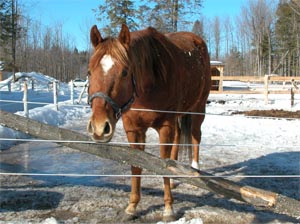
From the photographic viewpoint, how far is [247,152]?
659cm

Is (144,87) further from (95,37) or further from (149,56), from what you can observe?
(95,37)

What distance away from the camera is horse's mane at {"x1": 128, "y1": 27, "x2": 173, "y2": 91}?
287cm

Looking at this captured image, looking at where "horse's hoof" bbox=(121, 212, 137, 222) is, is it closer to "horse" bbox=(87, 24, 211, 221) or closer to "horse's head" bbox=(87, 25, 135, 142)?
"horse" bbox=(87, 24, 211, 221)

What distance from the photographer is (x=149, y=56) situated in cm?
318

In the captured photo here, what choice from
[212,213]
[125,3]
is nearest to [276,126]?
[212,213]

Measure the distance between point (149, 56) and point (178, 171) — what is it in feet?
3.71

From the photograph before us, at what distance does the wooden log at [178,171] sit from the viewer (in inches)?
103

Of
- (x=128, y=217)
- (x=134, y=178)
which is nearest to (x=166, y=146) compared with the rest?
(x=134, y=178)

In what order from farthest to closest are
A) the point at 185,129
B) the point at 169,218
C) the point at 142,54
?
the point at 185,129
the point at 169,218
the point at 142,54

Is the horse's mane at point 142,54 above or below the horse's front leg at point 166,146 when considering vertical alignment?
above

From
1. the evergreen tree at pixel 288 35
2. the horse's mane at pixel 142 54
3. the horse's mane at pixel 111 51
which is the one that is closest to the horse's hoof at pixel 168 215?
the horse's mane at pixel 142 54

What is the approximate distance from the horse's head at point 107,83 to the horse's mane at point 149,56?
Answer: 0.53 ft

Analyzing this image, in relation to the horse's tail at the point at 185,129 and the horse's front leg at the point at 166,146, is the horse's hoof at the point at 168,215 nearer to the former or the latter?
the horse's front leg at the point at 166,146

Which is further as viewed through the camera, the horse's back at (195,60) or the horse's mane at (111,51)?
the horse's back at (195,60)
